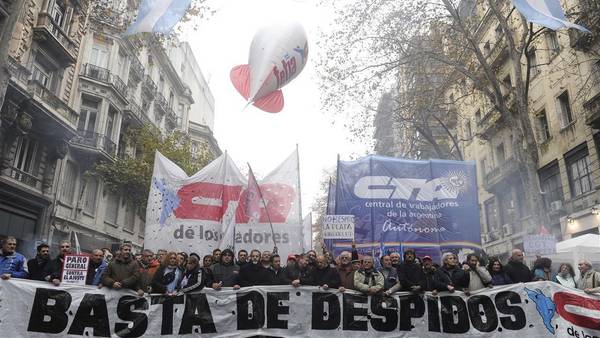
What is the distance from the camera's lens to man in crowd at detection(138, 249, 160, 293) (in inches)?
282

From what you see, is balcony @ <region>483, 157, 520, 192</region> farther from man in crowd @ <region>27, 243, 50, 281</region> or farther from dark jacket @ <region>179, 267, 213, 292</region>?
man in crowd @ <region>27, 243, 50, 281</region>

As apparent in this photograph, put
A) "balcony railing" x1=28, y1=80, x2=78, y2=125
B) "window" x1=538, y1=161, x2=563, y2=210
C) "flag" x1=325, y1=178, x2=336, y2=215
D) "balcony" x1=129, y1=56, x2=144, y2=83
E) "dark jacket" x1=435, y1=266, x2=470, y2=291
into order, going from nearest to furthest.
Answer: "dark jacket" x1=435, y1=266, x2=470, y2=291 → "flag" x1=325, y1=178, x2=336, y2=215 → "balcony railing" x1=28, y1=80, x2=78, y2=125 → "window" x1=538, y1=161, x2=563, y2=210 → "balcony" x1=129, y1=56, x2=144, y2=83

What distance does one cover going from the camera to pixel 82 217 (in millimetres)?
24156

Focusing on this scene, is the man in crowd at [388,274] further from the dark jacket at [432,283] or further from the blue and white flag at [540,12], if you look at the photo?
the blue and white flag at [540,12]

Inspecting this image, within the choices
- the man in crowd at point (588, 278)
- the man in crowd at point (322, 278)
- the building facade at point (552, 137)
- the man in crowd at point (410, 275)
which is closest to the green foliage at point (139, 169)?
the building facade at point (552, 137)

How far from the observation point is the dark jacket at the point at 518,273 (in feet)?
25.6

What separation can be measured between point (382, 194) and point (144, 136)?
18025 millimetres

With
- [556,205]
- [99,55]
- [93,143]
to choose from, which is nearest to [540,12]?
[556,205]

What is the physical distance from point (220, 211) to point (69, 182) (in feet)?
54.1

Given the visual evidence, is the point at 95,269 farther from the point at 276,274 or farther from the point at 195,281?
the point at 276,274

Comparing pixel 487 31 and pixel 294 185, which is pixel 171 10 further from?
pixel 487 31

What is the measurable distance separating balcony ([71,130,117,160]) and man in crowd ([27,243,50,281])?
1837 cm

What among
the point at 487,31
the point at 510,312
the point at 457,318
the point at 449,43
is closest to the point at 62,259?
the point at 457,318


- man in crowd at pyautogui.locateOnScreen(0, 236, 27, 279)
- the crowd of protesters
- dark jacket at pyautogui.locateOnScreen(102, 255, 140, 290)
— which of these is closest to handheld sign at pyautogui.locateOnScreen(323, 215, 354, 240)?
the crowd of protesters
